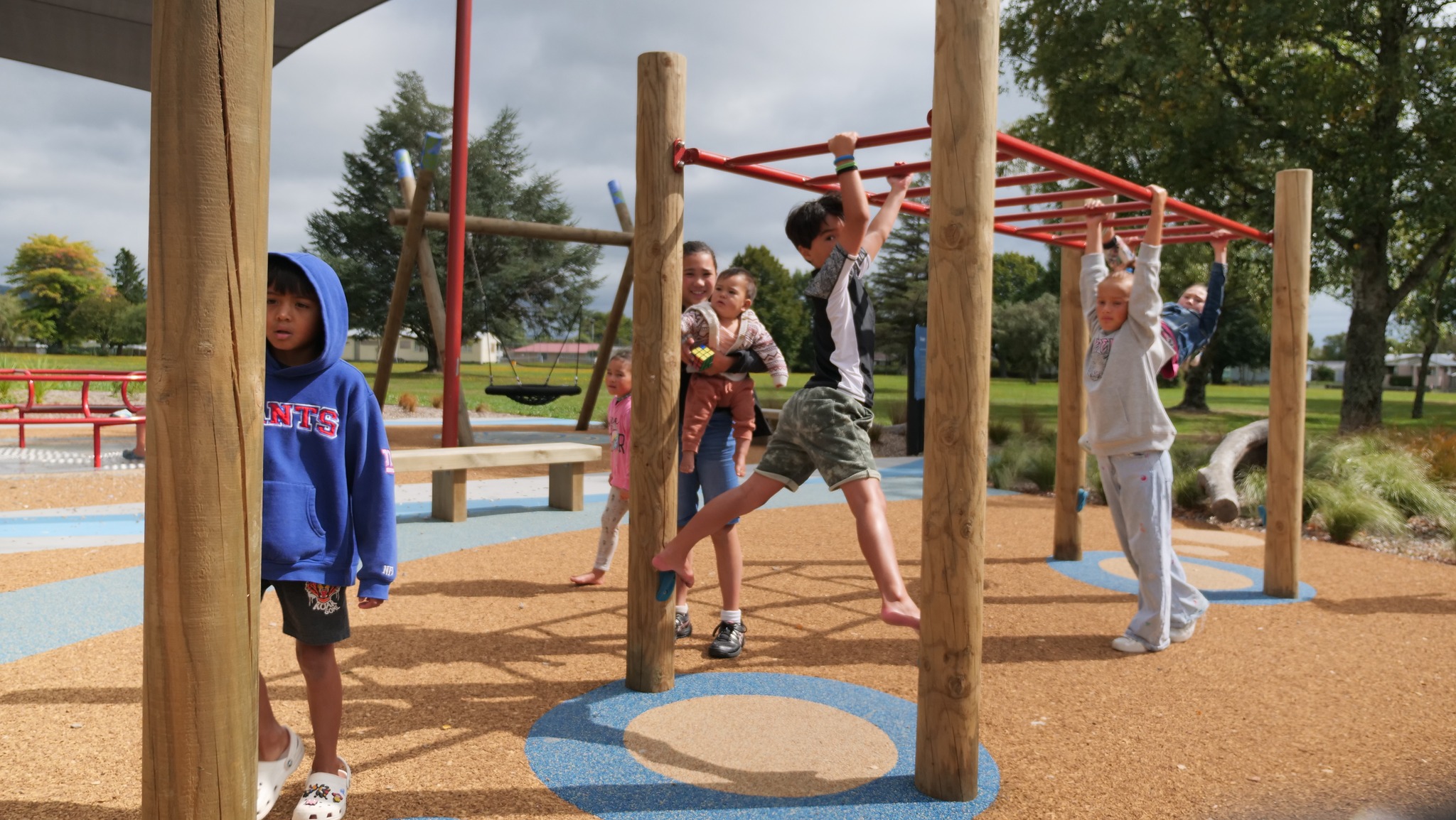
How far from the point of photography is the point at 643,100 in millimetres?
3357

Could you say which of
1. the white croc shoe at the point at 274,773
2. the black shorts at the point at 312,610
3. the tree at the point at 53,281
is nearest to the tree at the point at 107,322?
the tree at the point at 53,281

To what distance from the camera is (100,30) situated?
7766 mm

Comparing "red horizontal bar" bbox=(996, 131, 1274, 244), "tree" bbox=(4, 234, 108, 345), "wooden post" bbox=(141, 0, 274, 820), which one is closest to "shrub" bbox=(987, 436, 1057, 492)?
"red horizontal bar" bbox=(996, 131, 1274, 244)

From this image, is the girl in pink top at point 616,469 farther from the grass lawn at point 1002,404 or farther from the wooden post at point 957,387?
the grass lawn at point 1002,404

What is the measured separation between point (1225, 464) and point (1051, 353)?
4321 cm

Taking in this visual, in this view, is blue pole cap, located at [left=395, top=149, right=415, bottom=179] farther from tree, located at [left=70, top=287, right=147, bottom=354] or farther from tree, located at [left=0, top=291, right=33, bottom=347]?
tree, located at [left=70, top=287, right=147, bottom=354]

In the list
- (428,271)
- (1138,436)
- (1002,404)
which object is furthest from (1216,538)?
(1002,404)

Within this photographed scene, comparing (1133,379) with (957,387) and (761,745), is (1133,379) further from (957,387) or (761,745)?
(761,745)

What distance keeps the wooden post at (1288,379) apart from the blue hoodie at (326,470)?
15.1ft

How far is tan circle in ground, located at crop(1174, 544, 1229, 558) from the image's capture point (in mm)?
6320

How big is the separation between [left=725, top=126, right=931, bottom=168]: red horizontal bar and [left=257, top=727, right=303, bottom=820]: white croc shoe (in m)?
2.36

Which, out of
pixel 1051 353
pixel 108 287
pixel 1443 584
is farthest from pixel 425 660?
pixel 108 287

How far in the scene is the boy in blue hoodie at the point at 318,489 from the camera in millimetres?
2176

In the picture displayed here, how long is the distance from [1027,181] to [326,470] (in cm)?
291
